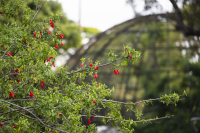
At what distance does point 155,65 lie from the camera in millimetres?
9656

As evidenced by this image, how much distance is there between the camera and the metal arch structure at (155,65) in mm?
9109

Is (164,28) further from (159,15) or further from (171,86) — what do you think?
(171,86)

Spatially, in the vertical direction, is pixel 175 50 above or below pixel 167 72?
above

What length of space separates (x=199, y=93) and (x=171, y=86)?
1164 millimetres

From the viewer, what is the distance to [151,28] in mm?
10367

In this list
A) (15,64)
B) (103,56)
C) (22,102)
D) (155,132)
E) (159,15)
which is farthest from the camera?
(103,56)

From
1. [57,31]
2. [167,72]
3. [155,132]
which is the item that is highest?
[57,31]

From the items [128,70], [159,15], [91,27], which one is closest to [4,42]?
[128,70]

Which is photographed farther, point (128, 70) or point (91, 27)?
point (91, 27)

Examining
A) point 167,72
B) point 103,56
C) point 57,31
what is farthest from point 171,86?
point 57,31

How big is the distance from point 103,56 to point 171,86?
12.3 ft

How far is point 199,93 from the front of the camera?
9039 mm

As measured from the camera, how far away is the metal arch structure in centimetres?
911

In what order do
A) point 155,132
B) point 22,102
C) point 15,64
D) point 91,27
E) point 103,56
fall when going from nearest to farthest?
point 15,64
point 22,102
point 155,132
point 103,56
point 91,27
